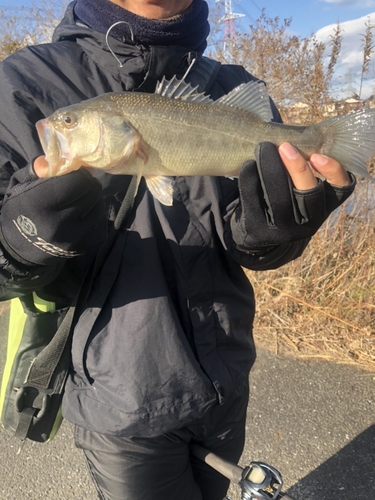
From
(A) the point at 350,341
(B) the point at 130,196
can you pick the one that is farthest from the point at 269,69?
(B) the point at 130,196

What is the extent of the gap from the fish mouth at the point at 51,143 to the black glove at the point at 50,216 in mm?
50

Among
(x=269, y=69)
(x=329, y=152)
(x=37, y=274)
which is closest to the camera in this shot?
(x=37, y=274)

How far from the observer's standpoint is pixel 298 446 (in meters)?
3.01

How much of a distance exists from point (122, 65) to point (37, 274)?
0.86 metres

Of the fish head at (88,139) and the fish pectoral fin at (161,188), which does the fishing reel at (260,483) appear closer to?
the fish pectoral fin at (161,188)

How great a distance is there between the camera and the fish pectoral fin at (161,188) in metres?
1.56

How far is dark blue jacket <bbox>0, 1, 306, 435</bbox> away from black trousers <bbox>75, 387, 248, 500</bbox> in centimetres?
11

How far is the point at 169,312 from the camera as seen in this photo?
163cm

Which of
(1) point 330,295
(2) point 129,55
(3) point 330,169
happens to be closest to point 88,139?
(2) point 129,55

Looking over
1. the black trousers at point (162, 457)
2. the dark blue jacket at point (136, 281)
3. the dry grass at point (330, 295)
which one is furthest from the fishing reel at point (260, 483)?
the dry grass at point (330, 295)

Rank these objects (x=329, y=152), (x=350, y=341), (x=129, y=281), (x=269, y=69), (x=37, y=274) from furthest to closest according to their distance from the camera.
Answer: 1. (x=269, y=69)
2. (x=350, y=341)
3. (x=329, y=152)
4. (x=129, y=281)
5. (x=37, y=274)

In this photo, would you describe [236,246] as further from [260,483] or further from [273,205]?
[260,483]

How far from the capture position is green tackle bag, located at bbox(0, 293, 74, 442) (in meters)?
1.69

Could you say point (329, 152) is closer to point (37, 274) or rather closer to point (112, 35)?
point (112, 35)
